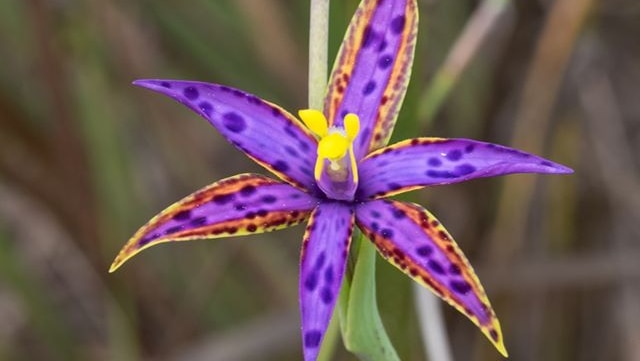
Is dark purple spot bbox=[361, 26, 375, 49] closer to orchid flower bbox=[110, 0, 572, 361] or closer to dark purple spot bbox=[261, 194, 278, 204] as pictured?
orchid flower bbox=[110, 0, 572, 361]

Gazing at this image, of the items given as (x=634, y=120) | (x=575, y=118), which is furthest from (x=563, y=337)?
(x=634, y=120)

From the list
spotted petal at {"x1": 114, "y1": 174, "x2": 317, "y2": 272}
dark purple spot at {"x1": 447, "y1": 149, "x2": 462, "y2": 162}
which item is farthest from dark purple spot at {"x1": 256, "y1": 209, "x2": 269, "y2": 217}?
dark purple spot at {"x1": 447, "y1": 149, "x2": 462, "y2": 162}

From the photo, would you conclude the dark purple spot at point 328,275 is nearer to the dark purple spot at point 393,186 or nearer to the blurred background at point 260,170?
the dark purple spot at point 393,186

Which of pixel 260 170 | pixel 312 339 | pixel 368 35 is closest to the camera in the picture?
pixel 312 339

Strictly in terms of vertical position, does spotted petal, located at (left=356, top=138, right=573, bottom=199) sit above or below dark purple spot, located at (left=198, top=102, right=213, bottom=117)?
below

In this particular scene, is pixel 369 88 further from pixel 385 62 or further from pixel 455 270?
pixel 455 270

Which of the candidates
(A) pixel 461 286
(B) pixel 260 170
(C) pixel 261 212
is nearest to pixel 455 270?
(A) pixel 461 286

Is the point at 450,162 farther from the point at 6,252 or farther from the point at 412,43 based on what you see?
the point at 6,252
